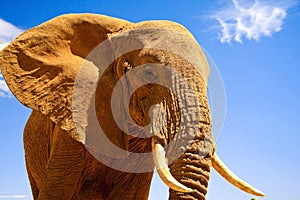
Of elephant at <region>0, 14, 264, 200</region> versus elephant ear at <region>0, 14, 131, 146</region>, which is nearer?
elephant at <region>0, 14, 264, 200</region>

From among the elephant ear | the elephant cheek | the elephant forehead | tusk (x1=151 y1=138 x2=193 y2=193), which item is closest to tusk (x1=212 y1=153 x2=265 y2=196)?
the elephant cheek

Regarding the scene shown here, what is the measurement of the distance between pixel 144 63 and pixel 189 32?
64 cm

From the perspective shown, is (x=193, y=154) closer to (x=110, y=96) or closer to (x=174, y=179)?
(x=174, y=179)

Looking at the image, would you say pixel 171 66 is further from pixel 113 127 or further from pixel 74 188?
pixel 74 188

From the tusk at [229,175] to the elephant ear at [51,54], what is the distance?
1747mm

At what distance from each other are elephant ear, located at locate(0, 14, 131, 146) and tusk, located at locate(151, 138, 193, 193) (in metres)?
1.41

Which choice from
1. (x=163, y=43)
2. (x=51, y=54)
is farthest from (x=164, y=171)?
(x=51, y=54)

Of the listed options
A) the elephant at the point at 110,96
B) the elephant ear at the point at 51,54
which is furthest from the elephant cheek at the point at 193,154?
the elephant ear at the point at 51,54

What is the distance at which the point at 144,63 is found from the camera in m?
5.19

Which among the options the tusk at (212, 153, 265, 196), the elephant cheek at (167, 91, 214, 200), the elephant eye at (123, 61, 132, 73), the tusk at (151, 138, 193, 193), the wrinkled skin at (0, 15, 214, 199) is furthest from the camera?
the elephant eye at (123, 61, 132, 73)

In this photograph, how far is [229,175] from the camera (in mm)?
4855

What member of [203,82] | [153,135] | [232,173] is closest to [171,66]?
[203,82]

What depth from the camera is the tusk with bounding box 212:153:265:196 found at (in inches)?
186

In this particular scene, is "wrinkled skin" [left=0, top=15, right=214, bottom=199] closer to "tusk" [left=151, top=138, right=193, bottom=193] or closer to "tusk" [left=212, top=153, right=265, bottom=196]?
"tusk" [left=151, top=138, right=193, bottom=193]
